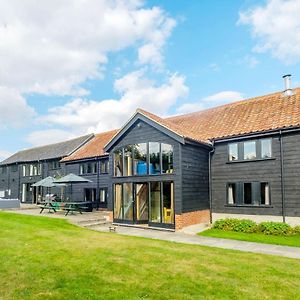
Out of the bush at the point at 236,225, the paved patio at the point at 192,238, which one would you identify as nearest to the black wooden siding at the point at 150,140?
the paved patio at the point at 192,238

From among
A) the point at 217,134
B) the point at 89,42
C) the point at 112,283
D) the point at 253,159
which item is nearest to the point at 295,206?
the point at 253,159

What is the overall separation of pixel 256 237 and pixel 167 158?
248 inches

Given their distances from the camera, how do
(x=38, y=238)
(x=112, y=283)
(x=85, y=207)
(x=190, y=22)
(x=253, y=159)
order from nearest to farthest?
(x=112, y=283) → (x=38, y=238) → (x=190, y=22) → (x=253, y=159) → (x=85, y=207)

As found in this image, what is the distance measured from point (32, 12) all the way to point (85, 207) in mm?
17857

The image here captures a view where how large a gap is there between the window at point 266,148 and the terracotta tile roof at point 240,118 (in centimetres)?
74

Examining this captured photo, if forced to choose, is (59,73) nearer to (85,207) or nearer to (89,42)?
(89,42)

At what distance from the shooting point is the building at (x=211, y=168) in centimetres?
1661

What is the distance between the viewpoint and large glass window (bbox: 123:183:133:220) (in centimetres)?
1894

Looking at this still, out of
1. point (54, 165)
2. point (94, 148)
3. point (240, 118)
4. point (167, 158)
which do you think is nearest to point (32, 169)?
point (54, 165)

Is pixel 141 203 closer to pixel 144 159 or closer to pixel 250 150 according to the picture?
pixel 144 159

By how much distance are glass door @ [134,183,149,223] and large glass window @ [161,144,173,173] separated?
6.72 ft

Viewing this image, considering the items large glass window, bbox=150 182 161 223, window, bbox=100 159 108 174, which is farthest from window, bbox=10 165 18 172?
large glass window, bbox=150 182 161 223

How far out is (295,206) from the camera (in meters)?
16.0

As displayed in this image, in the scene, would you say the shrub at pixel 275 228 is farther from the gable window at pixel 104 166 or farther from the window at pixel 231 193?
the gable window at pixel 104 166
